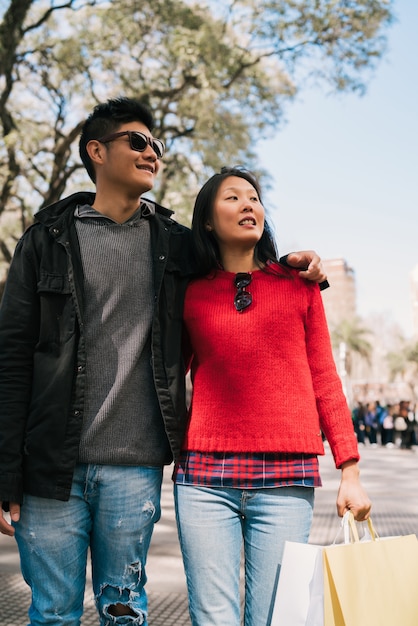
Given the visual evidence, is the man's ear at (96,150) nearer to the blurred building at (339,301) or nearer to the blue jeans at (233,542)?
the blue jeans at (233,542)

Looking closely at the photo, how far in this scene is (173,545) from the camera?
233 inches

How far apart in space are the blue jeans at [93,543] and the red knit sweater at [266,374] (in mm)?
262

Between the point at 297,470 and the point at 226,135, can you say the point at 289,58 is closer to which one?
the point at 226,135

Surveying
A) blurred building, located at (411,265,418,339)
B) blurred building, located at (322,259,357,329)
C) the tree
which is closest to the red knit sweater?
the tree

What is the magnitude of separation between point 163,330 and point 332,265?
388 feet

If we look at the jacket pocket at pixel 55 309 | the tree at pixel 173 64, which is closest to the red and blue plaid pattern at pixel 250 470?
the jacket pocket at pixel 55 309

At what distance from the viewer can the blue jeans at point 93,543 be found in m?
2.28

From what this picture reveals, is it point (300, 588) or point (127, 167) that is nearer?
point (300, 588)

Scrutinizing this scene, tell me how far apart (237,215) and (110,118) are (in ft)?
2.14

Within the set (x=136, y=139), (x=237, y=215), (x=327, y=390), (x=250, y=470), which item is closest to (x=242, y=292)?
(x=237, y=215)

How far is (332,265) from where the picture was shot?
118562mm

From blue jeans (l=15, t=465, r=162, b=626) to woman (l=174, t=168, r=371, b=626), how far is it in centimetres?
16

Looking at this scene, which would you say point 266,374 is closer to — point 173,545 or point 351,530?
point 351,530

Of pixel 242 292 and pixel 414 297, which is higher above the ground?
pixel 414 297
